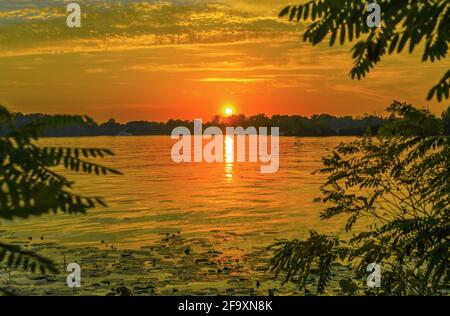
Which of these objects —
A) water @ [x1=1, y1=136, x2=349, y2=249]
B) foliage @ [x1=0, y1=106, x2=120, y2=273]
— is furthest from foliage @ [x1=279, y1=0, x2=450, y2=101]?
water @ [x1=1, y1=136, x2=349, y2=249]

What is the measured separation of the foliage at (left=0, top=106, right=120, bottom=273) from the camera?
2402 mm

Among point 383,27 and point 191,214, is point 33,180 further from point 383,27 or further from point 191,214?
point 191,214

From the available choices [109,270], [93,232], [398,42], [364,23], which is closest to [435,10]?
[398,42]

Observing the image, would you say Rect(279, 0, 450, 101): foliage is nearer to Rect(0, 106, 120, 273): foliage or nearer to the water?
Rect(0, 106, 120, 273): foliage

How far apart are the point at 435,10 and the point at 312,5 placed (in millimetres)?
978

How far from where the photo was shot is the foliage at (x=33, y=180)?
240cm

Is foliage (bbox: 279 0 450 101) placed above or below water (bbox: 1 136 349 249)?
above

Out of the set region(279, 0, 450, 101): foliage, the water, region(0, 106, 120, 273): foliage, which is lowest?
the water

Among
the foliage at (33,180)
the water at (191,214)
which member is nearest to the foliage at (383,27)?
the foliage at (33,180)

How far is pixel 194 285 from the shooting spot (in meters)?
22.3

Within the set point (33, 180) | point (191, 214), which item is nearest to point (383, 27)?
point (33, 180)

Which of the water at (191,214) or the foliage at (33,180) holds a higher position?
the foliage at (33,180)

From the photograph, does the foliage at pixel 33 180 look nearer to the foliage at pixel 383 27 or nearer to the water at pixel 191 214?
the foliage at pixel 383 27
